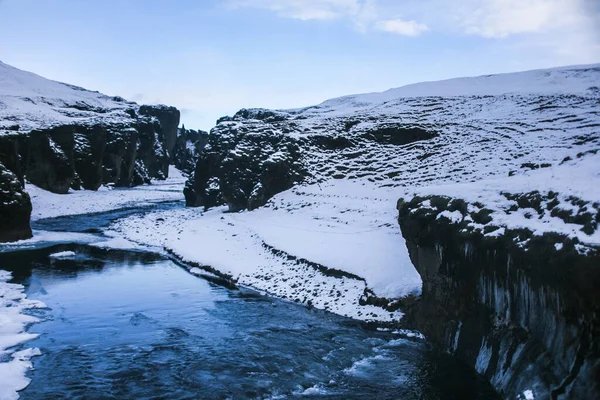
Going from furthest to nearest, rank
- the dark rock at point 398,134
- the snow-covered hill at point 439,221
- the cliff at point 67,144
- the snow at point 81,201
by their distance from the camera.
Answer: the snow at point 81,201 < the cliff at point 67,144 < the dark rock at point 398,134 < the snow-covered hill at point 439,221

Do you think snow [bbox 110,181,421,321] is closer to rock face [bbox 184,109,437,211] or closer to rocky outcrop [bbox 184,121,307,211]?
rocky outcrop [bbox 184,121,307,211]

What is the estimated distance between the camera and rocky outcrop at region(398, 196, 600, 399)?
420 inches

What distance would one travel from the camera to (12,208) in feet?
121

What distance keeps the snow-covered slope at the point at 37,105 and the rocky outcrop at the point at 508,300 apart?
45965 mm

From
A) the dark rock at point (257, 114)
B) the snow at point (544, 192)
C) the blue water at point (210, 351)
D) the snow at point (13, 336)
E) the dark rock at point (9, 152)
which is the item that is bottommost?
the blue water at point (210, 351)

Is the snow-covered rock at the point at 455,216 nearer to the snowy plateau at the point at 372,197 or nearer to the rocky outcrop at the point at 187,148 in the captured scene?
the snowy plateau at the point at 372,197

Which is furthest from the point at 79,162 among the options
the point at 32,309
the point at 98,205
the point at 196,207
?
the point at 32,309

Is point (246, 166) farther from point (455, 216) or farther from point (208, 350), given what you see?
point (455, 216)

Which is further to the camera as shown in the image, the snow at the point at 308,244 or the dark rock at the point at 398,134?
the dark rock at the point at 398,134

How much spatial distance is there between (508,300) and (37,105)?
102 m

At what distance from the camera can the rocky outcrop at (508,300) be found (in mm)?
10672

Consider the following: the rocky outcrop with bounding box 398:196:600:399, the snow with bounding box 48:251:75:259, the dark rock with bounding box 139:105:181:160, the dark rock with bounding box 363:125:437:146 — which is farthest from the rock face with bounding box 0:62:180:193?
the rocky outcrop with bounding box 398:196:600:399

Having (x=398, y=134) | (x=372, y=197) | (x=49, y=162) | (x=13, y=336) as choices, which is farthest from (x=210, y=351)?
(x=49, y=162)

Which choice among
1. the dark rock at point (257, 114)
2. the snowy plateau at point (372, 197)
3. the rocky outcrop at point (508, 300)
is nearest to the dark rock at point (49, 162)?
the snowy plateau at point (372, 197)
